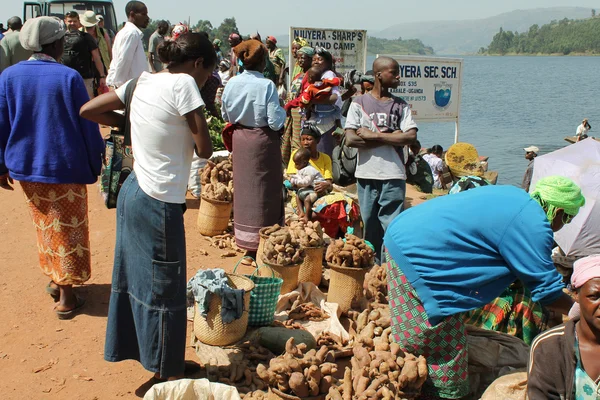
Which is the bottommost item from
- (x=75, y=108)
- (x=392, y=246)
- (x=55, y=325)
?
(x=55, y=325)

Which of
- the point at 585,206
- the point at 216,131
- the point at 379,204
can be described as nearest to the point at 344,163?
the point at 216,131

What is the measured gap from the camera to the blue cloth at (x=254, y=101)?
509cm

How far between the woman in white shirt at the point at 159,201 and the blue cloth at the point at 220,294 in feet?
1.50

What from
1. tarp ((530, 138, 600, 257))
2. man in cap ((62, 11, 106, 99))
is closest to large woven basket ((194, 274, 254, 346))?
tarp ((530, 138, 600, 257))

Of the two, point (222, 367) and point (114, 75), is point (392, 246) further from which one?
point (114, 75)

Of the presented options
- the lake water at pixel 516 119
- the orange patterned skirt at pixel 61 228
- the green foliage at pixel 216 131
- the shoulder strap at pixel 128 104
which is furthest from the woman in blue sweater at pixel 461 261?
the lake water at pixel 516 119

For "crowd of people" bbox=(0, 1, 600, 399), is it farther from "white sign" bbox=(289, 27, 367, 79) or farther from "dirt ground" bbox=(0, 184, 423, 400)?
"white sign" bbox=(289, 27, 367, 79)

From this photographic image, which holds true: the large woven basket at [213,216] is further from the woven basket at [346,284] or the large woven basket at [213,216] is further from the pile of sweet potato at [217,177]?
the woven basket at [346,284]

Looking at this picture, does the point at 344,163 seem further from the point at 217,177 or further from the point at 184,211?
the point at 184,211

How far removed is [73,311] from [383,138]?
106 inches

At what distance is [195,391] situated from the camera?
3039 millimetres

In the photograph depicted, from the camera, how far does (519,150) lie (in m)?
19.2

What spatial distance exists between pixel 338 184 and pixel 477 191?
5.06m

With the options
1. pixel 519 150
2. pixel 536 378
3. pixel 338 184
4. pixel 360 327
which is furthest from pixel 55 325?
pixel 519 150
